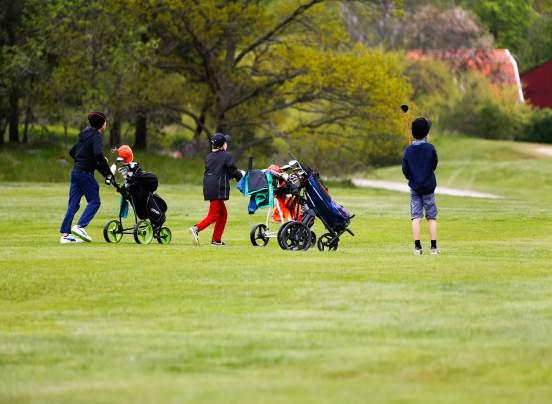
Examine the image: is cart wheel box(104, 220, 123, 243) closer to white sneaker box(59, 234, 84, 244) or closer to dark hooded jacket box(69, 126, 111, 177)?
white sneaker box(59, 234, 84, 244)

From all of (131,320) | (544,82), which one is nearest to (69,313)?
(131,320)

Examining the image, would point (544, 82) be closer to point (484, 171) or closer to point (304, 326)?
point (484, 171)

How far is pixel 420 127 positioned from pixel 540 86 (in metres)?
82.6

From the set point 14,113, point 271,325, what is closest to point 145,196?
point 271,325

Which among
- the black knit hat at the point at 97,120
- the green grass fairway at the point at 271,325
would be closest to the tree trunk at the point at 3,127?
the black knit hat at the point at 97,120

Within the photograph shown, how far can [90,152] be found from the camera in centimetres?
2181

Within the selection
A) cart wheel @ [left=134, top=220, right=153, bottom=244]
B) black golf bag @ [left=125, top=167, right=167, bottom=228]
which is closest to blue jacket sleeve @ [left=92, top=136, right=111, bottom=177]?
black golf bag @ [left=125, top=167, right=167, bottom=228]

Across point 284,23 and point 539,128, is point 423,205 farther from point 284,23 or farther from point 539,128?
point 539,128

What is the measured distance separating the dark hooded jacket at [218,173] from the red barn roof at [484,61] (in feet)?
255

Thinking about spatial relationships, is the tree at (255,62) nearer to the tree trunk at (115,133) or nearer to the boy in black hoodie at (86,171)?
the tree trunk at (115,133)

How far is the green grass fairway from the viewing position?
9.65m

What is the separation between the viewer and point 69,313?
13.3m

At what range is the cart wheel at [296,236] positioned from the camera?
2069 cm

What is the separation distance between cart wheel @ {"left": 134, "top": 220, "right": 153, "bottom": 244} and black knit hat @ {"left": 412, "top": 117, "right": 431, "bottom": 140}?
194 inches
